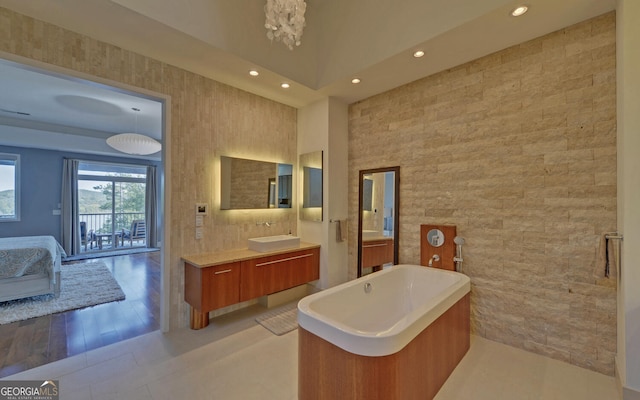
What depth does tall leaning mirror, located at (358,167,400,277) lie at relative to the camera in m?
3.38

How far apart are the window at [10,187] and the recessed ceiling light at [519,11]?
30.1 feet

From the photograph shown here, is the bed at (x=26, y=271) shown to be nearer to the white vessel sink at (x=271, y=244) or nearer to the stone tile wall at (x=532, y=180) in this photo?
the white vessel sink at (x=271, y=244)

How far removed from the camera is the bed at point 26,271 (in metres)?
3.38

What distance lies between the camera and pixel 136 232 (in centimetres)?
764

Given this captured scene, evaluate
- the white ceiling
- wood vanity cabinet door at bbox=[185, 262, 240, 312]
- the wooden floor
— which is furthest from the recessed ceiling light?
the wooden floor

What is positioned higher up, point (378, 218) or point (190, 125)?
point (190, 125)

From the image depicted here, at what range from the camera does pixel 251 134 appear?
11.7 ft

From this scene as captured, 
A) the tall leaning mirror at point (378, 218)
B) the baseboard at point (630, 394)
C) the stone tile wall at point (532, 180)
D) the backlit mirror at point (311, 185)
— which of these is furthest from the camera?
the backlit mirror at point (311, 185)

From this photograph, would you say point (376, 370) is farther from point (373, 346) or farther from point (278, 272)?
point (278, 272)

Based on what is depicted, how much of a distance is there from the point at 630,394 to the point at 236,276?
3.26m

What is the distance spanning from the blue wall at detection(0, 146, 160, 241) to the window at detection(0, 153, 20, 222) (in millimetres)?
71

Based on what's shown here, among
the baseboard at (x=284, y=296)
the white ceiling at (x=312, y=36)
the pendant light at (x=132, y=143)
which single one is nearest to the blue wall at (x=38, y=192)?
the white ceiling at (x=312, y=36)

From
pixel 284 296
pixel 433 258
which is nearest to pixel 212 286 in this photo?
pixel 284 296

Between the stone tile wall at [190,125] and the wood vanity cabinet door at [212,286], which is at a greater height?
the stone tile wall at [190,125]
